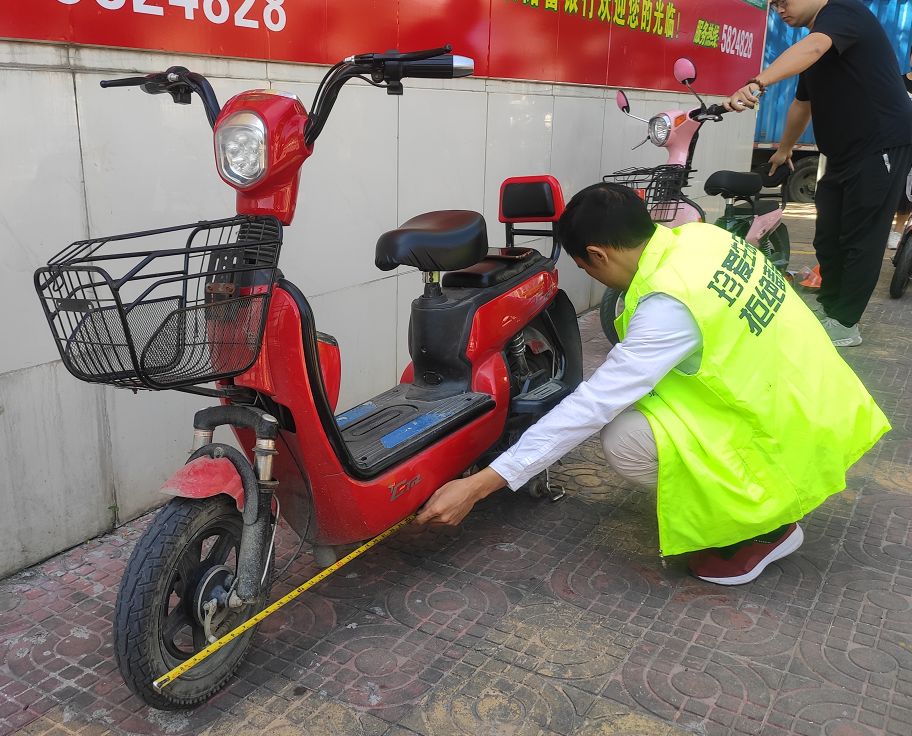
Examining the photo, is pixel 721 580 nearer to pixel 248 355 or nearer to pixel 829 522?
pixel 829 522

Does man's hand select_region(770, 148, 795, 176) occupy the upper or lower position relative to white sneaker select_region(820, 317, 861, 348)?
upper

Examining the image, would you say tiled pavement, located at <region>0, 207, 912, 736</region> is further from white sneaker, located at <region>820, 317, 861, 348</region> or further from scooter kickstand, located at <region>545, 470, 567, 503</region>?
white sneaker, located at <region>820, 317, 861, 348</region>

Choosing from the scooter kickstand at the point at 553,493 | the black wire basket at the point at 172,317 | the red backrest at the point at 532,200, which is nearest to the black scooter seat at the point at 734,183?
A: the red backrest at the point at 532,200

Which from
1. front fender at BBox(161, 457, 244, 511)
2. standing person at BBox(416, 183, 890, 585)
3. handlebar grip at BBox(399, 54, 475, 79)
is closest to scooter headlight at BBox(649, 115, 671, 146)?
standing person at BBox(416, 183, 890, 585)

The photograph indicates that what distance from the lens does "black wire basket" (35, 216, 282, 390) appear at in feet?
5.87

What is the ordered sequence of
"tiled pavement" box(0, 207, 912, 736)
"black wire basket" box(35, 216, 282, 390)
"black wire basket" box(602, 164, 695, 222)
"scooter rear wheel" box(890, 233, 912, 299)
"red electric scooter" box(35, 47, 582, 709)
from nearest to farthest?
"black wire basket" box(35, 216, 282, 390) < "red electric scooter" box(35, 47, 582, 709) < "tiled pavement" box(0, 207, 912, 736) < "black wire basket" box(602, 164, 695, 222) < "scooter rear wheel" box(890, 233, 912, 299)

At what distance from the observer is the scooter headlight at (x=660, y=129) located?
5.01m

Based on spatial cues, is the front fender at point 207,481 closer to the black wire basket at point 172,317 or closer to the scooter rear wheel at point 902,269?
the black wire basket at point 172,317

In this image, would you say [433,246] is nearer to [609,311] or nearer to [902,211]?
[609,311]

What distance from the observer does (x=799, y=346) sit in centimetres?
263

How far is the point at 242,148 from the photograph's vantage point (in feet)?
6.79

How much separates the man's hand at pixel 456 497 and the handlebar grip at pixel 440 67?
114 centimetres

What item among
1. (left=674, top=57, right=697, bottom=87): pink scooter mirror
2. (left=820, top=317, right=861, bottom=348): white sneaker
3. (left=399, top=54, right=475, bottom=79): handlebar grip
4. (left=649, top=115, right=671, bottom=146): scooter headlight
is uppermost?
(left=674, top=57, right=697, bottom=87): pink scooter mirror

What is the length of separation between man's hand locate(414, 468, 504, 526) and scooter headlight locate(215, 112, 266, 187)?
41.8 inches
